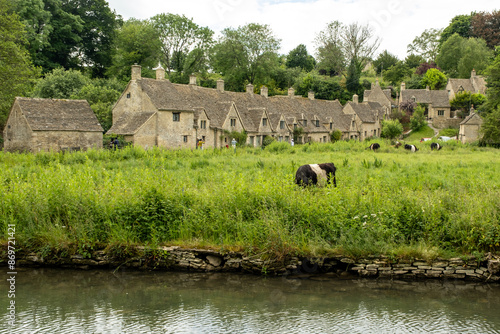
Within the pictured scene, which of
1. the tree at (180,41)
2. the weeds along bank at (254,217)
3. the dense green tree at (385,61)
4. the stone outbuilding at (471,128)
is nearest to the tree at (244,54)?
the tree at (180,41)

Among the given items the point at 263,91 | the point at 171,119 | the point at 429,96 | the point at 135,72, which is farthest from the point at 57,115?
Answer: the point at 429,96

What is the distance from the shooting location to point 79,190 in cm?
1648

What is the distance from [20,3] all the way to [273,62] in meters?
40.9

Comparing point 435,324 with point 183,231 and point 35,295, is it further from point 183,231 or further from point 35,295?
point 35,295

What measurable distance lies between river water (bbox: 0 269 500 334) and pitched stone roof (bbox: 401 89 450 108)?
80739 millimetres

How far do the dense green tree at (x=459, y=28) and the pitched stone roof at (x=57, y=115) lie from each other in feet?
335

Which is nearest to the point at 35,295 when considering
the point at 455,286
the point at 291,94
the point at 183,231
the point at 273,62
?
the point at 183,231

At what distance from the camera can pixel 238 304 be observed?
39.9 feet

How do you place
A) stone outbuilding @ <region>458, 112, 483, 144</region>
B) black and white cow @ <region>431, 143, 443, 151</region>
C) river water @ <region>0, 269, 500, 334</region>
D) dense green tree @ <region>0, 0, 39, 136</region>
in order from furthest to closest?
stone outbuilding @ <region>458, 112, 483, 144</region>
black and white cow @ <region>431, 143, 443, 151</region>
dense green tree @ <region>0, 0, 39, 136</region>
river water @ <region>0, 269, 500, 334</region>

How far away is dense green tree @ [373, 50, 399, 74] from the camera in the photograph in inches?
4744

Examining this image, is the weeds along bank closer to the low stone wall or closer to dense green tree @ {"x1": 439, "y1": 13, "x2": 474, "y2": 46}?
the low stone wall

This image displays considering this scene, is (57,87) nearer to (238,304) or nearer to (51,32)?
(51,32)

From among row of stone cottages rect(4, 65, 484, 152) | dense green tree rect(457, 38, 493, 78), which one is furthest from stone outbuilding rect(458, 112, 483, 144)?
dense green tree rect(457, 38, 493, 78)

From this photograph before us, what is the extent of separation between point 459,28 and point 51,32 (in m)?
97.4
